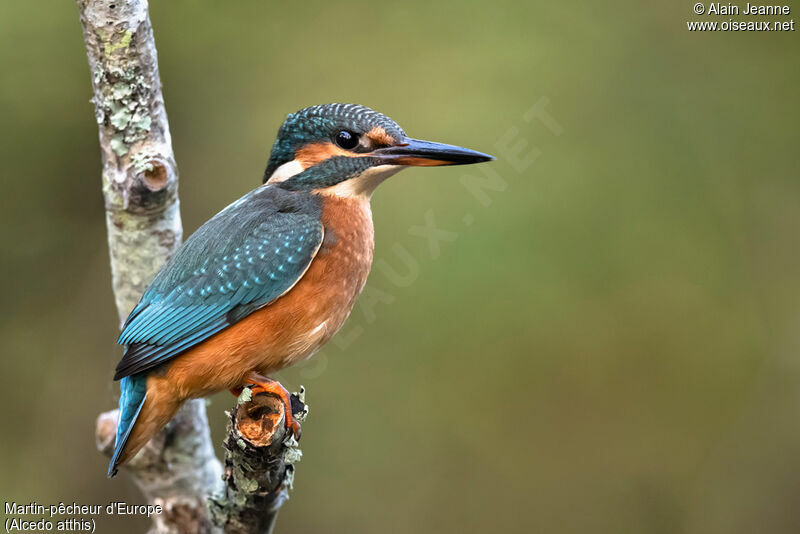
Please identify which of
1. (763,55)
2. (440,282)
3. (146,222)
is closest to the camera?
(146,222)

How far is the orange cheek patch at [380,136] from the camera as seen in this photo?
9.70 ft

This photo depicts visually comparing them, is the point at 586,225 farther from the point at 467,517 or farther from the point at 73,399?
the point at 73,399

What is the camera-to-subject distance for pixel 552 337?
470cm

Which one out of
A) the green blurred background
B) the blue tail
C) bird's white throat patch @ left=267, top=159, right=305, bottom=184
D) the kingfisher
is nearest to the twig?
the kingfisher

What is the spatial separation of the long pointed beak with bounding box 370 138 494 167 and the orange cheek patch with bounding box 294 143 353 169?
169 millimetres

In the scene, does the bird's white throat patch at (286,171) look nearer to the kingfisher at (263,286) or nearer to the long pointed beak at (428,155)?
the kingfisher at (263,286)

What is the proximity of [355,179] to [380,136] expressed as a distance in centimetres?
18

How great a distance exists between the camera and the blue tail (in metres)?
2.74

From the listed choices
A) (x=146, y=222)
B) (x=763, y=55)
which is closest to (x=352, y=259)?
(x=146, y=222)

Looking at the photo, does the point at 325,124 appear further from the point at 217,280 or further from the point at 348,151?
the point at 217,280

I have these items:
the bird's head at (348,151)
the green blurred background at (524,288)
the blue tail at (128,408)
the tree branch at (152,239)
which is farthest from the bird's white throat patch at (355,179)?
the green blurred background at (524,288)

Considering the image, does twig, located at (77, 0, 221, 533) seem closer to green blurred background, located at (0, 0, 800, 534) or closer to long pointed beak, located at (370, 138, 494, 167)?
long pointed beak, located at (370, 138, 494, 167)

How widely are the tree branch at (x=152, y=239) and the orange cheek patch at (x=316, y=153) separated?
1.45 feet

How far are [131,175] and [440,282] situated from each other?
2.04m
